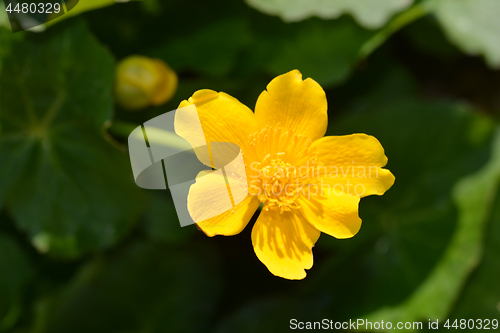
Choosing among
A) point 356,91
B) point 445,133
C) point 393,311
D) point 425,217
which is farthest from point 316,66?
point 393,311

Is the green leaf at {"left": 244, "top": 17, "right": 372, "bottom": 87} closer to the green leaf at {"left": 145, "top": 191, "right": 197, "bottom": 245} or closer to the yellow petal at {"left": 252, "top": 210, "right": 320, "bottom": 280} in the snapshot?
the green leaf at {"left": 145, "top": 191, "right": 197, "bottom": 245}

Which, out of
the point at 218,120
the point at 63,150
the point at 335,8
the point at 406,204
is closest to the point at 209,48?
the point at 335,8

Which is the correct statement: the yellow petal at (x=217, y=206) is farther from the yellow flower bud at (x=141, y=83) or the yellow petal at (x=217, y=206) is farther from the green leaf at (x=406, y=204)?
the green leaf at (x=406, y=204)

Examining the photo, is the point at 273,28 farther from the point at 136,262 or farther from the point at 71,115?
the point at 136,262

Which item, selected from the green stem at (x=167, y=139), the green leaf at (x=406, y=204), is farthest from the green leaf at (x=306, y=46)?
the green stem at (x=167, y=139)

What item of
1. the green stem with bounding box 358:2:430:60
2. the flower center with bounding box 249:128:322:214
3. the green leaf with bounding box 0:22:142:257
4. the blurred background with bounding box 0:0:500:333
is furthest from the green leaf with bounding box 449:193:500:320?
the green leaf with bounding box 0:22:142:257

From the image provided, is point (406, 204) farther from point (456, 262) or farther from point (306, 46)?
point (306, 46)
